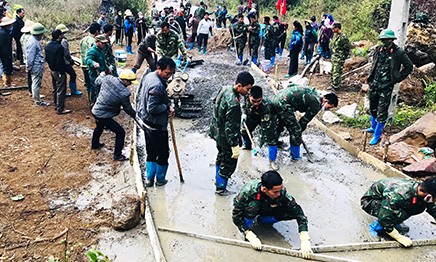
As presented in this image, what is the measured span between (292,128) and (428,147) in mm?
2323

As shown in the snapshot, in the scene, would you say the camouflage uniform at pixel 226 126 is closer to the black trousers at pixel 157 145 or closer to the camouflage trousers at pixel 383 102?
the black trousers at pixel 157 145

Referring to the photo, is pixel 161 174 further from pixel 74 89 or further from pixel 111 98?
pixel 74 89

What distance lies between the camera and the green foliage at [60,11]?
1421cm

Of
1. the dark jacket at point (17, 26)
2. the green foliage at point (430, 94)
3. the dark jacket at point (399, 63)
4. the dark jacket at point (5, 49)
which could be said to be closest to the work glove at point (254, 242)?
the dark jacket at point (399, 63)

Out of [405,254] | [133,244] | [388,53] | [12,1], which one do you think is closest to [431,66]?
[388,53]

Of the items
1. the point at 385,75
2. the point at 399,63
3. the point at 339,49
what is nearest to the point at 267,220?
the point at 385,75

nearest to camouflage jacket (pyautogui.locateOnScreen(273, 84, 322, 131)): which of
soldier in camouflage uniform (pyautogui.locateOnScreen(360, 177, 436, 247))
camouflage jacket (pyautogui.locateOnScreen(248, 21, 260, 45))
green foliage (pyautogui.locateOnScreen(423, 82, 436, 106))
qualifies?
soldier in camouflage uniform (pyautogui.locateOnScreen(360, 177, 436, 247))

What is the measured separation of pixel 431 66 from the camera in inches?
353

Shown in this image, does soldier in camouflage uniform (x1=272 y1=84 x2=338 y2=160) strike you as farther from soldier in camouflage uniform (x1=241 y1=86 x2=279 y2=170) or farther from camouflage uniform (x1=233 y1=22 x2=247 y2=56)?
camouflage uniform (x1=233 y1=22 x2=247 y2=56)

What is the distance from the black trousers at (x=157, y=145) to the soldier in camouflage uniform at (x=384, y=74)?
3.87 metres

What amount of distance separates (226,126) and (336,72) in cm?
585

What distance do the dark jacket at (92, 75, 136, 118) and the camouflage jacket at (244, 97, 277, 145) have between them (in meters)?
1.92

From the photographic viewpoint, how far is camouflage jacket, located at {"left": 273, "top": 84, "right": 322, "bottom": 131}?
18.7 ft

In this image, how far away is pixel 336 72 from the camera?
9344 millimetres
